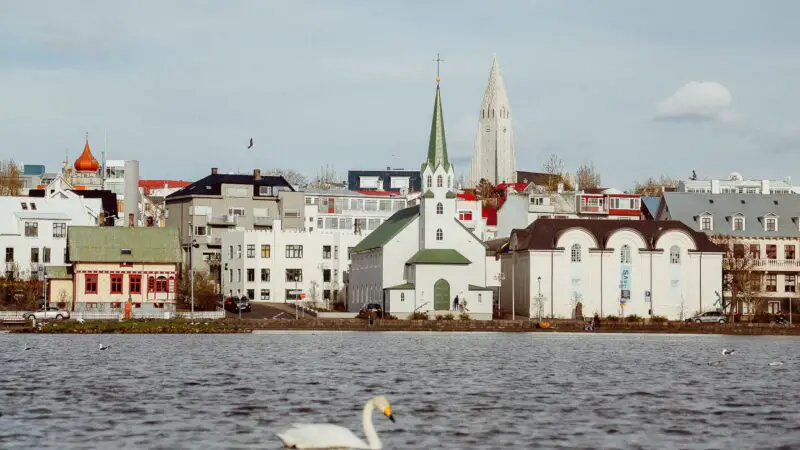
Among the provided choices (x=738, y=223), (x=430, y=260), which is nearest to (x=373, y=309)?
(x=430, y=260)

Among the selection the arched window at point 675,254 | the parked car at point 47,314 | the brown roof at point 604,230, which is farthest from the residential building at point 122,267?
the arched window at point 675,254

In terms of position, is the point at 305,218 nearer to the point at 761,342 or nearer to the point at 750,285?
the point at 750,285

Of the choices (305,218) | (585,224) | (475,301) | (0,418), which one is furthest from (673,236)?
(0,418)

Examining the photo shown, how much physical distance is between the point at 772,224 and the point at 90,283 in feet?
226

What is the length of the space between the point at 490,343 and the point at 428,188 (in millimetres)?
40040

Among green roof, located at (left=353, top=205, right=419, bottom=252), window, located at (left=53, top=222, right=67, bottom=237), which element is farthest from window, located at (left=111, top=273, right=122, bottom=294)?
green roof, located at (left=353, top=205, right=419, bottom=252)

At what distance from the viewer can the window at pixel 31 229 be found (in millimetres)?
145375

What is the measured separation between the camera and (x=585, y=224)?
451 ft

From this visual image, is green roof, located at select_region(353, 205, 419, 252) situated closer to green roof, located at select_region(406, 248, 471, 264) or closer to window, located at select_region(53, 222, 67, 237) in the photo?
green roof, located at select_region(406, 248, 471, 264)

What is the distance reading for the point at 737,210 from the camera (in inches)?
5955

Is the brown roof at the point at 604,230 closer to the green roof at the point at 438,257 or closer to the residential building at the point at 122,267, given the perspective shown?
the green roof at the point at 438,257

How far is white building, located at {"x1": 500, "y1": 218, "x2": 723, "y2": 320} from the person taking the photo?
13538cm

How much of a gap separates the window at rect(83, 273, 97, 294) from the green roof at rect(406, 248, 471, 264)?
95.8ft

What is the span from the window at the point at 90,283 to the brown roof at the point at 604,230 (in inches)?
1568
